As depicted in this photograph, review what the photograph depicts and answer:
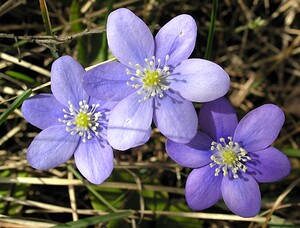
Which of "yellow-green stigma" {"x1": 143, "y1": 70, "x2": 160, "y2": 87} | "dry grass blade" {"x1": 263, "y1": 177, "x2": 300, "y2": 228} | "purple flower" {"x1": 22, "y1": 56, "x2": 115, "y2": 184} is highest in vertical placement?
"yellow-green stigma" {"x1": 143, "y1": 70, "x2": 160, "y2": 87}

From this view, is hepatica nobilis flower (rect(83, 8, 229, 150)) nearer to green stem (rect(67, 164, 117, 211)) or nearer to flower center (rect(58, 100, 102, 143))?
flower center (rect(58, 100, 102, 143))

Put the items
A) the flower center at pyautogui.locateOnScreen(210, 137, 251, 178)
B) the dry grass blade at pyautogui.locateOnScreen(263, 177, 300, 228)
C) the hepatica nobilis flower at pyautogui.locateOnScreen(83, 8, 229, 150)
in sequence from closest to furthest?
the hepatica nobilis flower at pyautogui.locateOnScreen(83, 8, 229, 150), the flower center at pyautogui.locateOnScreen(210, 137, 251, 178), the dry grass blade at pyautogui.locateOnScreen(263, 177, 300, 228)

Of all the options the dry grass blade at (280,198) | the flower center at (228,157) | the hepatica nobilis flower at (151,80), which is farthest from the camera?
the dry grass blade at (280,198)

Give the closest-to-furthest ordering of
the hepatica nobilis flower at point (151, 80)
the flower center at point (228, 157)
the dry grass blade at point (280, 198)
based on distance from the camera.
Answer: the hepatica nobilis flower at point (151, 80) < the flower center at point (228, 157) < the dry grass blade at point (280, 198)

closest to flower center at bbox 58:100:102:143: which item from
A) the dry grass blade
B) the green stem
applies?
the green stem

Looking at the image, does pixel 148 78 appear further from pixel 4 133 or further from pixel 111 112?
pixel 4 133

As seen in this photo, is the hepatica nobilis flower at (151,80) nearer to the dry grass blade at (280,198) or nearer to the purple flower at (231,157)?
the purple flower at (231,157)

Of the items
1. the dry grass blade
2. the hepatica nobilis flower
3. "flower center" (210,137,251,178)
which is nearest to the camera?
the hepatica nobilis flower

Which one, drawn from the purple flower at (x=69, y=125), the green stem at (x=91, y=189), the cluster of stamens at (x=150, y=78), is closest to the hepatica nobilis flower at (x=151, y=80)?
the cluster of stamens at (x=150, y=78)

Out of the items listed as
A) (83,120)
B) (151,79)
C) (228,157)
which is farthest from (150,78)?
(228,157)
